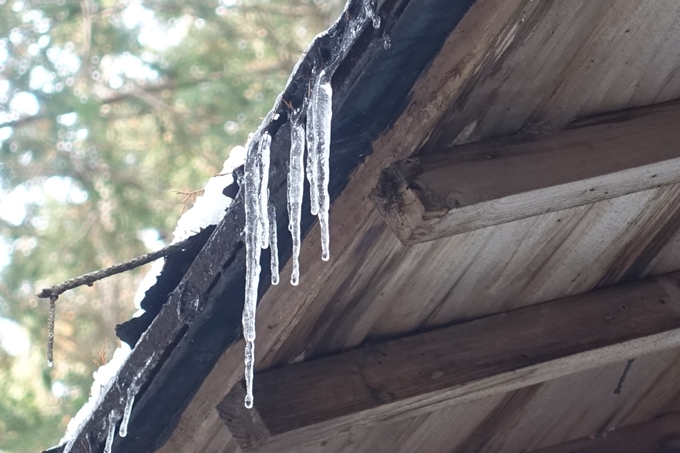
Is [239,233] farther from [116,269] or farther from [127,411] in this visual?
[127,411]

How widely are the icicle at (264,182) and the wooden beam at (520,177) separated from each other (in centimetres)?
22

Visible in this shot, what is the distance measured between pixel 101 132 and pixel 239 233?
7540 mm

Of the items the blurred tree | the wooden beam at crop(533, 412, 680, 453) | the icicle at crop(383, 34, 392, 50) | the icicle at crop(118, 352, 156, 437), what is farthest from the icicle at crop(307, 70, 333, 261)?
the blurred tree

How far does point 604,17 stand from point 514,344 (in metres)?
0.81

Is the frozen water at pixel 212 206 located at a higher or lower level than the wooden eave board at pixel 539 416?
higher

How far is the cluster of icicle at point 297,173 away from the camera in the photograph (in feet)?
4.11

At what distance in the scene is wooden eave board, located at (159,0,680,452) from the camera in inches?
54.6

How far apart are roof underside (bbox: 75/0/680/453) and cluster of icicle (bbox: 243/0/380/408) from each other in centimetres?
5

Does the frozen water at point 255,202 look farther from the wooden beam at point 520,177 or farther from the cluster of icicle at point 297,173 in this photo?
the wooden beam at point 520,177

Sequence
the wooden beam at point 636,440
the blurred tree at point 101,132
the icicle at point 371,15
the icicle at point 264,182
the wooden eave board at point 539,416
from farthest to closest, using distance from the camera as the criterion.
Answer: the blurred tree at point 101,132, the wooden beam at point 636,440, the wooden eave board at point 539,416, the icicle at point 264,182, the icicle at point 371,15

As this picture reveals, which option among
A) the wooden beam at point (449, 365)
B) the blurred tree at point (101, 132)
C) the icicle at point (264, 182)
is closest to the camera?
the icicle at point (264, 182)

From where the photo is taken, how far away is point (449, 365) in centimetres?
171

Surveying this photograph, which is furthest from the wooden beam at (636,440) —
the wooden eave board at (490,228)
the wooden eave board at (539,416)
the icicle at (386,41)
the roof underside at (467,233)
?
the icicle at (386,41)

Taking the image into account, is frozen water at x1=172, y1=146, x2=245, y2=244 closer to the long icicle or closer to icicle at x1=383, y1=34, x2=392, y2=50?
the long icicle
